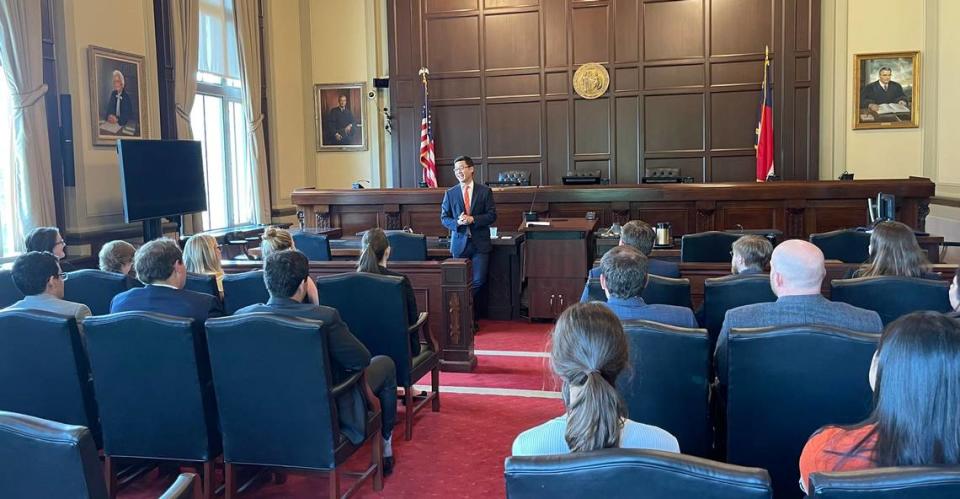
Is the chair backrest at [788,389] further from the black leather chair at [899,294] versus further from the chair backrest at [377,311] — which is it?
the chair backrest at [377,311]

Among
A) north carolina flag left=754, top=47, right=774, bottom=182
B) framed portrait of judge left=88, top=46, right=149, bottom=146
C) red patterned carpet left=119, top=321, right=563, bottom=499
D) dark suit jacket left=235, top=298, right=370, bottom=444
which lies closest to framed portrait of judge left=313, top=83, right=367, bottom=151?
framed portrait of judge left=88, top=46, right=149, bottom=146

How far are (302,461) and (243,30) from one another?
Answer: 7.97 meters

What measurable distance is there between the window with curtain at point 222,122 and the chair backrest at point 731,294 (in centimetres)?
693

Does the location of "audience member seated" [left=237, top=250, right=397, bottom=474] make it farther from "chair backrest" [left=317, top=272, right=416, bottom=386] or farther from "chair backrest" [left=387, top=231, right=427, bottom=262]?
"chair backrest" [left=387, top=231, right=427, bottom=262]

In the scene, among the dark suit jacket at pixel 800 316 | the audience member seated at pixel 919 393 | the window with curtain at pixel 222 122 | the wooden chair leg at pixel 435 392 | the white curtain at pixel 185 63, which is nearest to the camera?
the audience member seated at pixel 919 393

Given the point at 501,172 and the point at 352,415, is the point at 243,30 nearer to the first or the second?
the point at 501,172

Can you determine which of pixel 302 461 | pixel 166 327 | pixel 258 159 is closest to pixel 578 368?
pixel 302 461

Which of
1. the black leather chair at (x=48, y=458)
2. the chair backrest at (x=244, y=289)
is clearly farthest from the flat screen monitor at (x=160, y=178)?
the black leather chair at (x=48, y=458)

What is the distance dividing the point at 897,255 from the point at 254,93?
828 centimetres

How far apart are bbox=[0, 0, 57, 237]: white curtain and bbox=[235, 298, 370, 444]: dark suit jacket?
13.9 feet

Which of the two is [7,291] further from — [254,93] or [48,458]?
[254,93]

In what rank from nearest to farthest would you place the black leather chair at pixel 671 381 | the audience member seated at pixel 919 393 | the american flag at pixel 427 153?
the audience member seated at pixel 919 393, the black leather chair at pixel 671 381, the american flag at pixel 427 153

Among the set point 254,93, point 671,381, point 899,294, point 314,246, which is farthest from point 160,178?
point 899,294

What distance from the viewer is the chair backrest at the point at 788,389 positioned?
7.66ft
